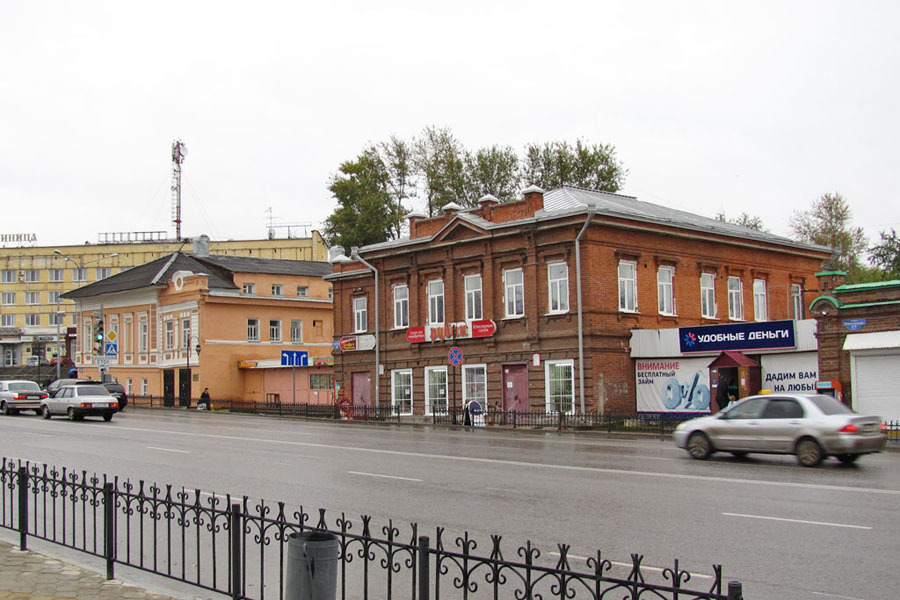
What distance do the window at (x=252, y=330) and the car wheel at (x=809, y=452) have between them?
4567 centimetres

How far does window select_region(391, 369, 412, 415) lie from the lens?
136 feet

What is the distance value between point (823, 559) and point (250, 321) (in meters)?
53.2

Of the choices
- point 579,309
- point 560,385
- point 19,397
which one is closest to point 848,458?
point 579,309

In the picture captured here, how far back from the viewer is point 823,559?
358 inches

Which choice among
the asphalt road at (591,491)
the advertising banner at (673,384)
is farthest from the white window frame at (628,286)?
the asphalt road at (591,491)

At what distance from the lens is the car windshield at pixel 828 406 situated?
18.3 m

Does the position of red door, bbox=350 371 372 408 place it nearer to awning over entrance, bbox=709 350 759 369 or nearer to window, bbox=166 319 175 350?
awning over entrance, bbox=709 350 759 369

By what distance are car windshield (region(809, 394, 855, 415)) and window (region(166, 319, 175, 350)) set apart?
48365mm

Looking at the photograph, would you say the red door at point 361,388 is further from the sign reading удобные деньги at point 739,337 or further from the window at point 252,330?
the sign reading удобные деньги at point 739,337

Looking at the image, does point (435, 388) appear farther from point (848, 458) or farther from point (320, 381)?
point (848, 458)

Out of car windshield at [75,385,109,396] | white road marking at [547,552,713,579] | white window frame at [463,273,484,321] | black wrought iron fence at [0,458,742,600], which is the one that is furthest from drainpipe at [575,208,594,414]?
white road marking at [547,552,713,579]

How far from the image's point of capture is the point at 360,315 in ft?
149

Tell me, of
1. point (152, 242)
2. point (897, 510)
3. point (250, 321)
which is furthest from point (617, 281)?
point (152, 242)

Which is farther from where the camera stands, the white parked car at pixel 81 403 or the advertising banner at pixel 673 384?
the white parked car at pixel 81 403
